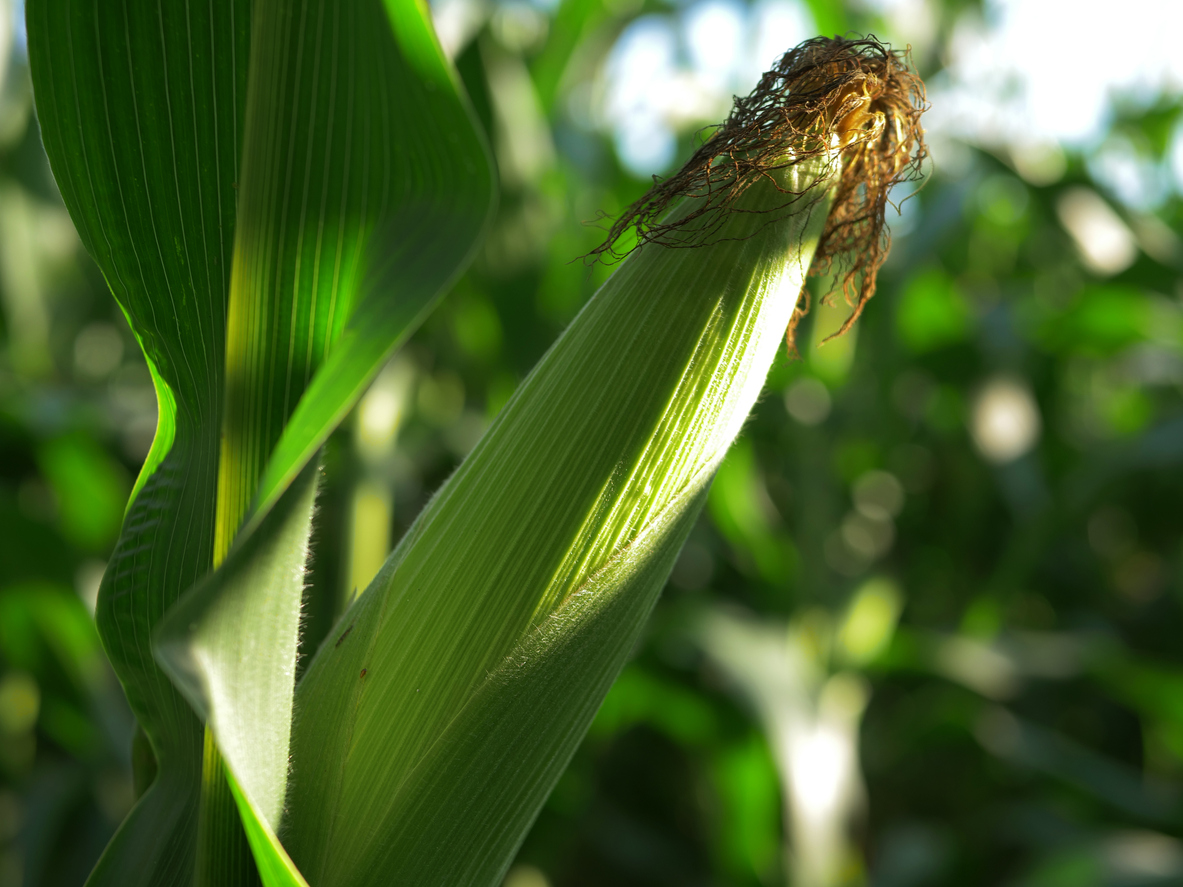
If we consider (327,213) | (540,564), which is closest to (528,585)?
(540,564)

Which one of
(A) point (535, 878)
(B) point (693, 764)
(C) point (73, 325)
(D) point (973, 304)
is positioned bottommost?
(A) point (535, 878)

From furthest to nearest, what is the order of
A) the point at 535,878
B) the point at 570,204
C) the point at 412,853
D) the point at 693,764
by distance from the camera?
the point at 693,764 < the point at 570,204 < the point at 535,878 < the point at 412,853

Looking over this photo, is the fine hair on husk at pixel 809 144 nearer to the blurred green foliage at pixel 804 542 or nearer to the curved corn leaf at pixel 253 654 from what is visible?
the curved corn leaf at pixel 253 654

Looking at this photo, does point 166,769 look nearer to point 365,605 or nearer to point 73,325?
point 365,605

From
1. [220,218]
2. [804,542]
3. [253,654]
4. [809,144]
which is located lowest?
[253,654]

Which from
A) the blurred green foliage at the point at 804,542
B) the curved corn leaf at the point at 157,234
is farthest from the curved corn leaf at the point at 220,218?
the blurred green foliage at the point at 804,542

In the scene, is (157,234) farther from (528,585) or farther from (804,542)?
(804,542)

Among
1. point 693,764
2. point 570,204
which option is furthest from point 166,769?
point 693,764

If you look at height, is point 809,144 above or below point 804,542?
below

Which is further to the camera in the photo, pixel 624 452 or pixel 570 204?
pixel 570 204
